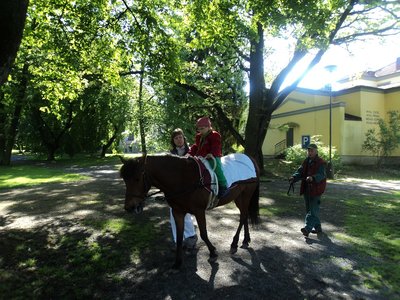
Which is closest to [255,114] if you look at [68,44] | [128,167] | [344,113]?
[128,167]

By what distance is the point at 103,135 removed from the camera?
41.1m

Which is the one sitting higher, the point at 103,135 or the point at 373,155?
the point at 103,135

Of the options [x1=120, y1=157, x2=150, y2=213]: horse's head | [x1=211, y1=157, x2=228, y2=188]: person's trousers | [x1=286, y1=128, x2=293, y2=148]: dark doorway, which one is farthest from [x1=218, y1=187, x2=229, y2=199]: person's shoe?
[x1=286, y1=128, x2=293, y2=148]: dark doorway

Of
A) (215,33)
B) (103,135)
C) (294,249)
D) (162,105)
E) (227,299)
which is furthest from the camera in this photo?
(103,135)

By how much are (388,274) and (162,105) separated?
25.0 metres

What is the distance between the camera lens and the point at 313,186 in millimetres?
7406

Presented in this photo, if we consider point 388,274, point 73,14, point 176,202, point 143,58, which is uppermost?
point 73,14

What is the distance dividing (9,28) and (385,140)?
29.7 m

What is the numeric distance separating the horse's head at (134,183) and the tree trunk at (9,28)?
2.14 m

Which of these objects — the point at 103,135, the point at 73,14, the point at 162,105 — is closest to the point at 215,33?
the point at 73,14

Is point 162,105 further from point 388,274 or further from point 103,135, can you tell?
point 388,274

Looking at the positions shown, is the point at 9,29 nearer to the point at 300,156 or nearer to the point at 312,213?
the point at 312,213

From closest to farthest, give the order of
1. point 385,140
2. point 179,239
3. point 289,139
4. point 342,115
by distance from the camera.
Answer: point 179,239 < point 385,140 < point 342,115 < point 289,139

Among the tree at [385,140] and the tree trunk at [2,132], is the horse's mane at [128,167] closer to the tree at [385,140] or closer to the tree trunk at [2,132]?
the tree trunk at [2,132]
